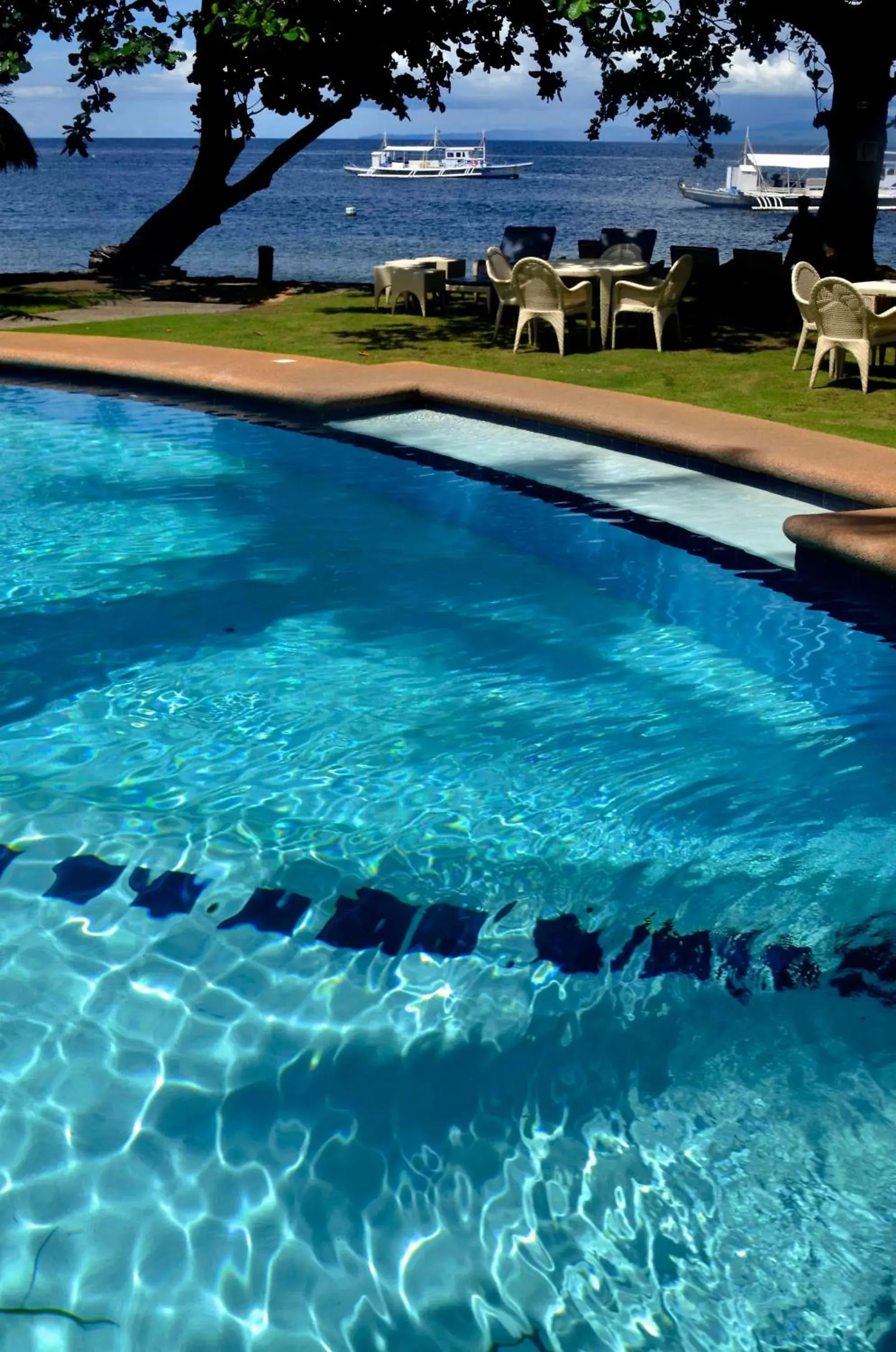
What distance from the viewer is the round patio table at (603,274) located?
13.8 m

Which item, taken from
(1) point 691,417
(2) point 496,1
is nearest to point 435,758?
(1) point 691,417

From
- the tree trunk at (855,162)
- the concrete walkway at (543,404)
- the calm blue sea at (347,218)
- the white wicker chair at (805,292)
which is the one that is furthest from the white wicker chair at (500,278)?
the calm blue sea at (347,218)

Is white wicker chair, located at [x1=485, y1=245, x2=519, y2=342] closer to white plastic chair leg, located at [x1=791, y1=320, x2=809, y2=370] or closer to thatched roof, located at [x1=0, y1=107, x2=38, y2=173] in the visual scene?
white plastic chair leg, located at [x1=791, y1=320, x2=809, y2=370]

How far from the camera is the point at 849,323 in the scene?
1078cm

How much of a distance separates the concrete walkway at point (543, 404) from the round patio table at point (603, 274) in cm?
283

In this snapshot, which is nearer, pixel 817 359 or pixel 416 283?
pixel 817 359

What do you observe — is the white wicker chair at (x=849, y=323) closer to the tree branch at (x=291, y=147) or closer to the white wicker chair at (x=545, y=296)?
the white wicker chair at (x=545, y=296)

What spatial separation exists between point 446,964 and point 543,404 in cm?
683

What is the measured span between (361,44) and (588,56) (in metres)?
3.36

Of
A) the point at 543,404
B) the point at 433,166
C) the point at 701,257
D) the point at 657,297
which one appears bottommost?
the point at 543,404

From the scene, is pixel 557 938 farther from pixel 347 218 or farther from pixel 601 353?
pixel 347 218

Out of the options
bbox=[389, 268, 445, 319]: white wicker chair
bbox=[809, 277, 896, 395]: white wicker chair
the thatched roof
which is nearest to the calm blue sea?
the thatched roof

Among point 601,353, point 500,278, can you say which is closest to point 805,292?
point 601,353

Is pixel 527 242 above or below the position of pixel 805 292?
above
